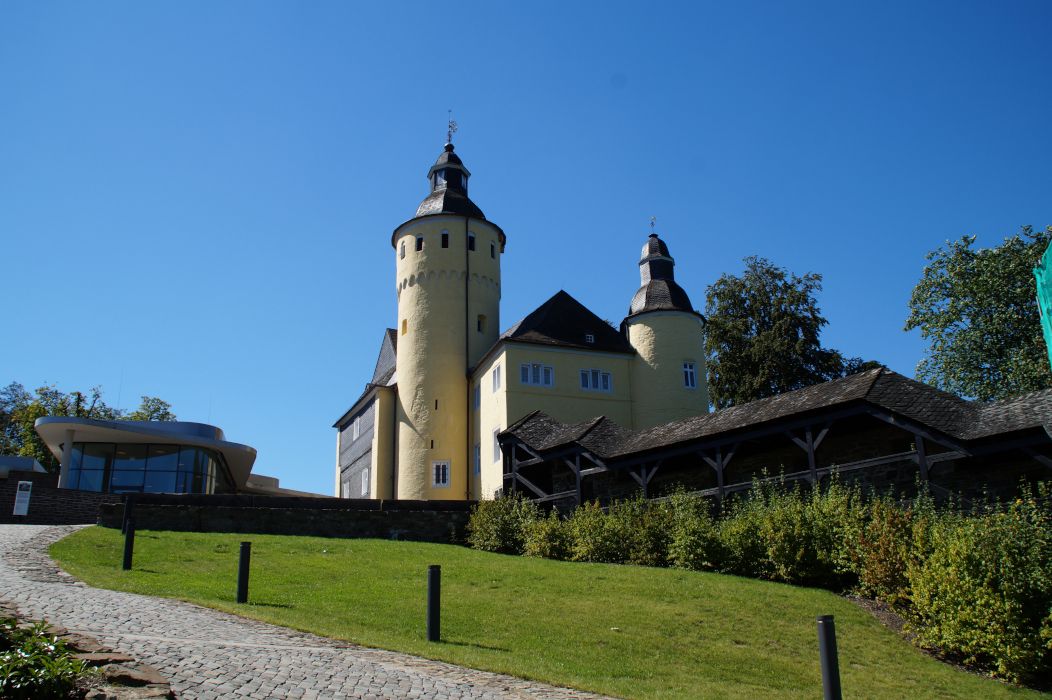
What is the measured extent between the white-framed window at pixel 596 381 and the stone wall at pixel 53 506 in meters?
18.5

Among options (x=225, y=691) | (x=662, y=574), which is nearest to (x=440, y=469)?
(x=662, y=574)

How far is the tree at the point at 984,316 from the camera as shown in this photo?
36.6 m

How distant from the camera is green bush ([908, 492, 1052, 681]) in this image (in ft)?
43.6

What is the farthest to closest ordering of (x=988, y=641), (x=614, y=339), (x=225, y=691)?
1. (x=614, y=339)
2. (x=988, y=641)
3. (x=225, y=691)

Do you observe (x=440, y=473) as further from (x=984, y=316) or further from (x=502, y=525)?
(x=984, y=316)

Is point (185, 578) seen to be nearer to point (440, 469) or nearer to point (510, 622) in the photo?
point (510, 622)

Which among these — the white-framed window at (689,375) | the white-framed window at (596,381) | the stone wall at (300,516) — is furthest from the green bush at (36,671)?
the white-framed window at (689,375)

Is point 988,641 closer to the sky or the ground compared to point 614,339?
closer to the ground

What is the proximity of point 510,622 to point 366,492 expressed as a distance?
30732mm

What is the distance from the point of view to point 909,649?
1419 centimetres

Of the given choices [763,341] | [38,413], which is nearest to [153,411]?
[38,413]

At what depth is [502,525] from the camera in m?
25.7

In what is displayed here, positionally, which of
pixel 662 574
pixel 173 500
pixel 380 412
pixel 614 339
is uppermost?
pixel 614 339

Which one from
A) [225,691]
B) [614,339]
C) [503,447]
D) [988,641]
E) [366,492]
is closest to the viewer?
[225,691]
